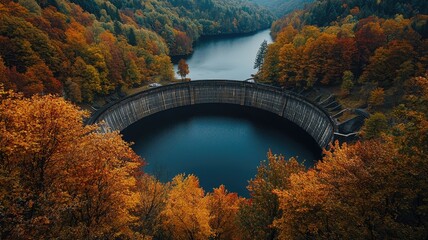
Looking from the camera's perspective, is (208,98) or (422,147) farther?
(208,98)

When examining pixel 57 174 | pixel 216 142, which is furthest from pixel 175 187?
pixel 216 142

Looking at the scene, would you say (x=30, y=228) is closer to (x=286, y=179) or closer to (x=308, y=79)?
(x=286, y=179)

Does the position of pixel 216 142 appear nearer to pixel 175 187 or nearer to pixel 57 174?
pixel 175 187

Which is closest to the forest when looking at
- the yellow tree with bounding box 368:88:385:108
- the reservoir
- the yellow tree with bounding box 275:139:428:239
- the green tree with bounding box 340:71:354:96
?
the yellow tree with bounding box 275:139:428:239

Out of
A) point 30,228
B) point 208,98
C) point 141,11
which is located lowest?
point 30,228

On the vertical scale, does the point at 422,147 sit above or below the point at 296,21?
below

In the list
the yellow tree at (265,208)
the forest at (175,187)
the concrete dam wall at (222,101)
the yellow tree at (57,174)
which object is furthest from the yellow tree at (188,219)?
the concrete dam wall at (222,101)

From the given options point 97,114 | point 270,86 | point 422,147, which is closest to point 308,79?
point 270,86

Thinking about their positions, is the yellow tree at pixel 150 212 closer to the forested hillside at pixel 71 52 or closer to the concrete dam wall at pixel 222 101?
the forested hillside at pixel 71 52
